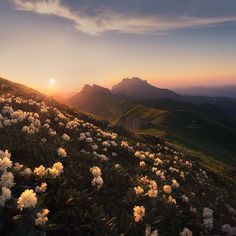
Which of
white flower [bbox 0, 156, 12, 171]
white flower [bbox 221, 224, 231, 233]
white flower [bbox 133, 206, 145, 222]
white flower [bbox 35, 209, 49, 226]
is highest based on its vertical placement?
white flower [bbox 0, 156, 12, 171]

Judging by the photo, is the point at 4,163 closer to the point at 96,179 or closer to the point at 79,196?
the point at 79,196

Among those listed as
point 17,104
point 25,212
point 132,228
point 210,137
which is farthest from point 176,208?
point 210,137

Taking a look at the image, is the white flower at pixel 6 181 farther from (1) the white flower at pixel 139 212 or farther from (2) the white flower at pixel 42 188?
(1) the white flower at pixel 139 212

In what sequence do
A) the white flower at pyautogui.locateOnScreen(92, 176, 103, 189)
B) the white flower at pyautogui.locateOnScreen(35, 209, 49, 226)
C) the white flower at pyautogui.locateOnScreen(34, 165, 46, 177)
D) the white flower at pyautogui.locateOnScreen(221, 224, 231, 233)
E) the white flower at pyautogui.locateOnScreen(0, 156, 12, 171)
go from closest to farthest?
the white flower at pyautogui.locateOnScreen(35, 209, 49, 226)
the white flower at pyautogui.locateOnScreen(0, 156, 12, 171)
the white flower at pyautogui.locateOnScreen(34, 165, 46, 177)
the white flower at pyautogui.locateOnScreen(92, 176, 103, 189)
the white flower at pyautogui.locateOnScreen(221, 224, 231, 233)

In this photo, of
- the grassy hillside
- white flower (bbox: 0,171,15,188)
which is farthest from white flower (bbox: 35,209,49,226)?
white flower (bbox: 0,171,15,188)

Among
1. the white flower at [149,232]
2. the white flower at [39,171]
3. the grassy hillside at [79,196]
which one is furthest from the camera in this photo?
the white flower at [39,171]

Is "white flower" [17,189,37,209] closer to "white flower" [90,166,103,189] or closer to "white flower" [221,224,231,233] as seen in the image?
"white flower" [90,166,103,189]

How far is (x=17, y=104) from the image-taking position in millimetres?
22938

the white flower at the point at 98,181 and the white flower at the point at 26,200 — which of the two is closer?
the white flower at the point at 26,200

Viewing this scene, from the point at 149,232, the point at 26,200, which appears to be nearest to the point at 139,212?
the point at 149,232

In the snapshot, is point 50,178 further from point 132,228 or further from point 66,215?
point 132,228

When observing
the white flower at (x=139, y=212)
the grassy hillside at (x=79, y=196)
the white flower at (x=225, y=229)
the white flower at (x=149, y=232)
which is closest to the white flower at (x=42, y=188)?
the grassy hillside at (x=79, y=196)

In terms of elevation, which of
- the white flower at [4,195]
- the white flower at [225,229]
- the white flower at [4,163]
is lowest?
the white flower at [225,229]

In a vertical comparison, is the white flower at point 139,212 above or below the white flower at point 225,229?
above
